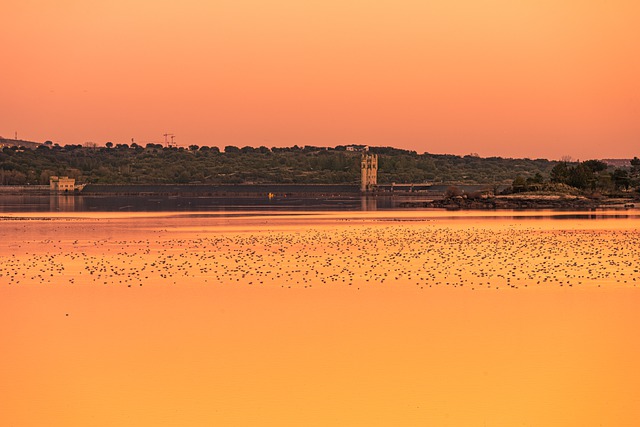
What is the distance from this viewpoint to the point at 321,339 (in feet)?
57.5

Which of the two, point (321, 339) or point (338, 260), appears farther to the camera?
point (338, 260)

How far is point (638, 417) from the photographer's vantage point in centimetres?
1201

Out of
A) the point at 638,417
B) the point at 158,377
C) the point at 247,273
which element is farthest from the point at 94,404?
the point at 247,273

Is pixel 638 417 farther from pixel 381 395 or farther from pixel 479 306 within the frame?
pixel 479 306

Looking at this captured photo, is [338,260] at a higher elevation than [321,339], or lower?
higher

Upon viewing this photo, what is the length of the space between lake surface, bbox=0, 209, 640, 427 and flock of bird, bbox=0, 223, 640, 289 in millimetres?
140

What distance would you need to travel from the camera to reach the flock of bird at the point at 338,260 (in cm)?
2684

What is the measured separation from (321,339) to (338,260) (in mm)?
15697

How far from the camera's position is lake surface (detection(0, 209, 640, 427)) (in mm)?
12531

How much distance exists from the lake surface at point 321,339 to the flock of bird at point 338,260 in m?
0.14

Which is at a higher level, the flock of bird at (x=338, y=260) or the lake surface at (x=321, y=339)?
the flock of bird at (x=338, y=260)

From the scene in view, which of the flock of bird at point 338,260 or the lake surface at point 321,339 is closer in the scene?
the lake surface at point 321,339

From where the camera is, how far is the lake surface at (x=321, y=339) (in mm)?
12531

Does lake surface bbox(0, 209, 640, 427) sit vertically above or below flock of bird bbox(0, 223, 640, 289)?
below
